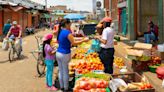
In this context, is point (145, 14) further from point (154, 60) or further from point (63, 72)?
point (63, 72)

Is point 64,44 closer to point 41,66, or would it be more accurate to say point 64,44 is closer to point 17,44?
point 41,66

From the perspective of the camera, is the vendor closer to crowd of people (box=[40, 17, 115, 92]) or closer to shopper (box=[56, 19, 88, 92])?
crowd of people (box=[40, 17, 115, 92])

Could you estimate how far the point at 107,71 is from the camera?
9070 mm

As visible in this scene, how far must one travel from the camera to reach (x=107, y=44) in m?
8.58

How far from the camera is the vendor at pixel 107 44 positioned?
8.42 m

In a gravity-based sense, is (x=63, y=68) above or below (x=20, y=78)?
above

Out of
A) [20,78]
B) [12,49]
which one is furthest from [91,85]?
[12,49]

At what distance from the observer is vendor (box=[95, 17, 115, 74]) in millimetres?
8422

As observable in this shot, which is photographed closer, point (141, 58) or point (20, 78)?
point (141, 58)

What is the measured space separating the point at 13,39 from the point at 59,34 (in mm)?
7495

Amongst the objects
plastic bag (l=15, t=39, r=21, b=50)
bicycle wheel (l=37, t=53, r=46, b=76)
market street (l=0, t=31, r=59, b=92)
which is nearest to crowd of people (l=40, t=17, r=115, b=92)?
market street (l=0, t=31, r=59, b=92)

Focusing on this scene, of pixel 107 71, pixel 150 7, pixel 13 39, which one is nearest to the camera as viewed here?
pixel 107 71

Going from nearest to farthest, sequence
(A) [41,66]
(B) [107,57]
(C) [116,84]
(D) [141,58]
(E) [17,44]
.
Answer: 1. (C) [116,84]
2. (B) [107,57]
3. (D) [141,58]
4. (A) [41,66]
5. (E) [17,44]

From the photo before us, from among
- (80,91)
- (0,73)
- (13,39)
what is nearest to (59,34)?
(80,91)
